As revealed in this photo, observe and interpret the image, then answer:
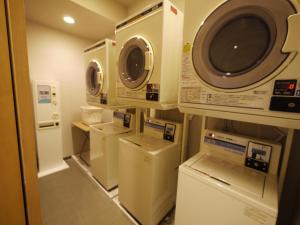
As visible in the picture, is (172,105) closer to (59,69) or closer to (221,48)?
(221,48)

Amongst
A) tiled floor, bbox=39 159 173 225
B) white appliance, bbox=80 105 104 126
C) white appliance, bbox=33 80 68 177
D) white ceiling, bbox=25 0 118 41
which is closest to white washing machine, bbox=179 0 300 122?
tiled floor, bbox=39 159 173 225

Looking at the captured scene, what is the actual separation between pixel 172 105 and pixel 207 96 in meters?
0.43

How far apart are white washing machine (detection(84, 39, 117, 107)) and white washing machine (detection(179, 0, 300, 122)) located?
1.12m

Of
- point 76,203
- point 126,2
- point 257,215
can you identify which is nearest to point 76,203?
point 76,203

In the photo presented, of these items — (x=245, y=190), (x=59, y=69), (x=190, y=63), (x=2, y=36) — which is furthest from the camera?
(x=59, y=69)

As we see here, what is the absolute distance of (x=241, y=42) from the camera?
721 millimetres

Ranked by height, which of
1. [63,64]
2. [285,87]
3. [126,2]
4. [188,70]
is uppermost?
[126,2]

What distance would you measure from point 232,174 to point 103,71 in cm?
170

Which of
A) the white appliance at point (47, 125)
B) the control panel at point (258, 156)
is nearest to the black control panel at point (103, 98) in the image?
the white appliance at point (47, 125)

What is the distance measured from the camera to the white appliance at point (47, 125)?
2.12m

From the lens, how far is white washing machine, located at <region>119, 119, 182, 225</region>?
4.11 ft

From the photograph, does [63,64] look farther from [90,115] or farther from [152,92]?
[152,92]

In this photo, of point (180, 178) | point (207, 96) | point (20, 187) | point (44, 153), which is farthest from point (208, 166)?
point (44, 153)

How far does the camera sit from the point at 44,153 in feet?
7.42
